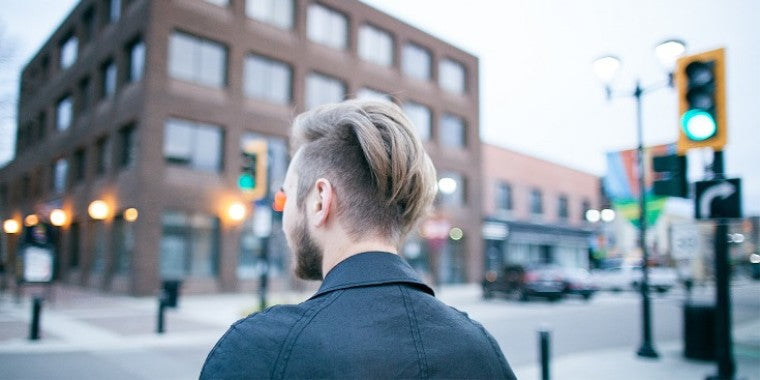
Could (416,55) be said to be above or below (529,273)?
above

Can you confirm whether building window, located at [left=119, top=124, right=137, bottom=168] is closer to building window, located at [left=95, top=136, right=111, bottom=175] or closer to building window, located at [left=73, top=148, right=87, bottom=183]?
building window, located at [left=95, top=136, right=111, bottom=175]

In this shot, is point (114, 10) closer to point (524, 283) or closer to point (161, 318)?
point (161, 318)

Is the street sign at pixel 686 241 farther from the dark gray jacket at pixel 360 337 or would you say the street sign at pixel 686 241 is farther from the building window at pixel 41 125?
the building window at pixel 41 125

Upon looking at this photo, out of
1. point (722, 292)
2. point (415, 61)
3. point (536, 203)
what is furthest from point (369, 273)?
point (536, 203)

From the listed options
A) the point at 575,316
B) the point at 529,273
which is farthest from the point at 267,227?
the point at 529,273

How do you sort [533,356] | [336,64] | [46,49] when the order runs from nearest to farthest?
[533,356] < [336,64] < [46,49]

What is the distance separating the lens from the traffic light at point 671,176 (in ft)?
22.9

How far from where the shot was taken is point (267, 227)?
12.1 metres

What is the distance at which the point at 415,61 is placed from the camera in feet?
98.7

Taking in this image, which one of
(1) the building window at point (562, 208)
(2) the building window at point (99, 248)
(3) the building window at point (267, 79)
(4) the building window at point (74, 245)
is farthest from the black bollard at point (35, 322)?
(1) the building window at point (562, 208)

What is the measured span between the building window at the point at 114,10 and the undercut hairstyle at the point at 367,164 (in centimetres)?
2423

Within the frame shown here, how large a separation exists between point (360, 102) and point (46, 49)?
35367mm

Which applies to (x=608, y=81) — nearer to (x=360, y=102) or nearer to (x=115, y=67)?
(x=360, y=102)

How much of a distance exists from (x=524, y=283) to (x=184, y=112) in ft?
49.2
